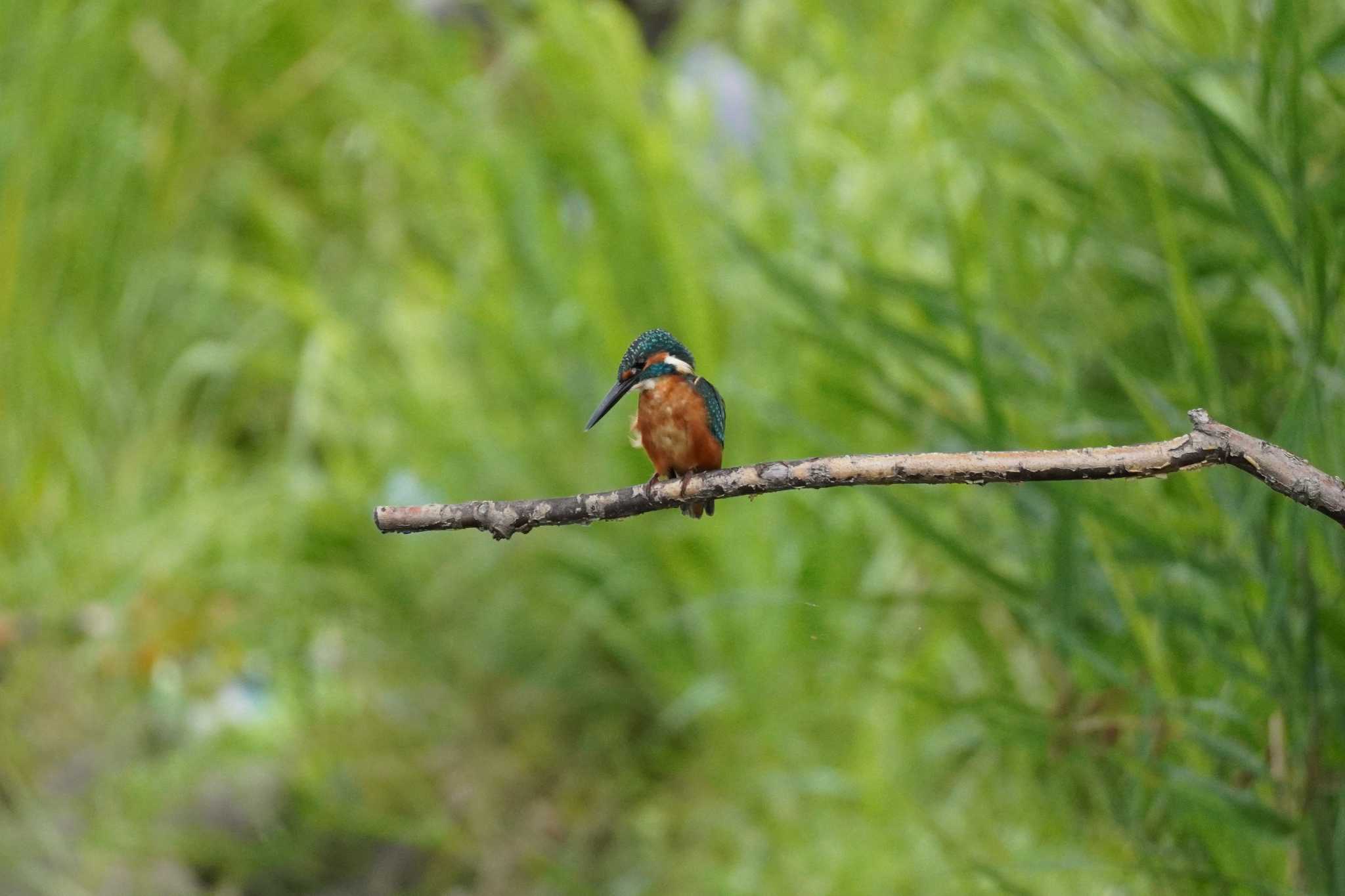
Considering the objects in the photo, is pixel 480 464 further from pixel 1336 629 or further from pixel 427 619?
pixel 1336 629

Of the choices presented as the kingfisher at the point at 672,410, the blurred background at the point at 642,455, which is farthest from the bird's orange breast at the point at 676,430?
the blurred background at the point at 642,455

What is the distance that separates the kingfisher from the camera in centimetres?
36

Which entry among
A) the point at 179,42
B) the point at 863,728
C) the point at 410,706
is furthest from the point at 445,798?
the point at 179,42

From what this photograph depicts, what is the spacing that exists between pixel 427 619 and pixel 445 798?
177 mm

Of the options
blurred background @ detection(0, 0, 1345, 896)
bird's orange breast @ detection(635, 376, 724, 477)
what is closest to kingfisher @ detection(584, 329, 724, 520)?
bird's orange breast @ detection(635, 376, 724, 477)

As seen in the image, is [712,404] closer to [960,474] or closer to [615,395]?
[615,395]

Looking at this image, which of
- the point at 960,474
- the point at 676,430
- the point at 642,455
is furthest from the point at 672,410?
the point at 642,455

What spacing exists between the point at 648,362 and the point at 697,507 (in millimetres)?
44

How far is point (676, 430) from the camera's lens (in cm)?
37

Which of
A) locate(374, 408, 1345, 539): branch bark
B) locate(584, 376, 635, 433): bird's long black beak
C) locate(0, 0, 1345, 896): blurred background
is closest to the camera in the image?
locate(374, 408, 1345, 539): branch bark

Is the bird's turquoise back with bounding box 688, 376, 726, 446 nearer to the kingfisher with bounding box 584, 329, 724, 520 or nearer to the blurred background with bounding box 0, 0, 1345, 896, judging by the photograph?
the kingfisher with bounding box 584, 329, 724, 520

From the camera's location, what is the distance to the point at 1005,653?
910mm

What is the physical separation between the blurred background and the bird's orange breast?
0.21 m

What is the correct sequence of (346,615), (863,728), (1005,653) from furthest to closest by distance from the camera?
(346,615) → (863,728) → (1005,653)
